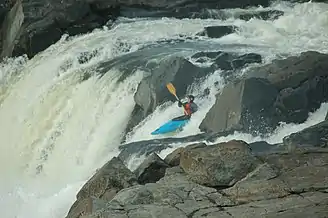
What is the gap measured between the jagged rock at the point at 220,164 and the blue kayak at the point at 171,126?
2317 millimetres

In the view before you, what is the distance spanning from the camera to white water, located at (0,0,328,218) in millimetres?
8570

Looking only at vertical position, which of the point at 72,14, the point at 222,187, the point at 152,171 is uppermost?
the point at 72,14

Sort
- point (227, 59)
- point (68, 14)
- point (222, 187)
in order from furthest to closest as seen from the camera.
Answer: point (68, 14)
point (227, 59)
point (222, 187)

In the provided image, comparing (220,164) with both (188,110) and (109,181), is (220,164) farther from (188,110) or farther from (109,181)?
(188,110)

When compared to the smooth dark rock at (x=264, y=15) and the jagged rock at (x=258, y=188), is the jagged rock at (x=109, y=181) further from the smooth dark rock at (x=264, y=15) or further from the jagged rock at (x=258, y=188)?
the smooth dark rock at (x=264, y=15)

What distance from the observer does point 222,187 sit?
5.36 m

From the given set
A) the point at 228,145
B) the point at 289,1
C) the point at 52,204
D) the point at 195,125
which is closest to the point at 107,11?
the point at 289,1

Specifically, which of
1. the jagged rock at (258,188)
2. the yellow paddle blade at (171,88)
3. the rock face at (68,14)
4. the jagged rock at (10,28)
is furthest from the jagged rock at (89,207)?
the jagged rock at (10,28)

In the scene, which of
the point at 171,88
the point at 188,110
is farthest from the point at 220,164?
the point at 171,88

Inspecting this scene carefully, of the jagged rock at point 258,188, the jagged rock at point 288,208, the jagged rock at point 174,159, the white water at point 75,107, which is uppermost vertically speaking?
the jagged rock at point 288,208

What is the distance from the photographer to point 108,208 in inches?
192

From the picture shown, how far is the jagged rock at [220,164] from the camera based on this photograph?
17.9ft

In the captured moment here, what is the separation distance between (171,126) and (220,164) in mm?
2777

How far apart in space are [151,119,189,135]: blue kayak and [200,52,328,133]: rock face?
358mm
